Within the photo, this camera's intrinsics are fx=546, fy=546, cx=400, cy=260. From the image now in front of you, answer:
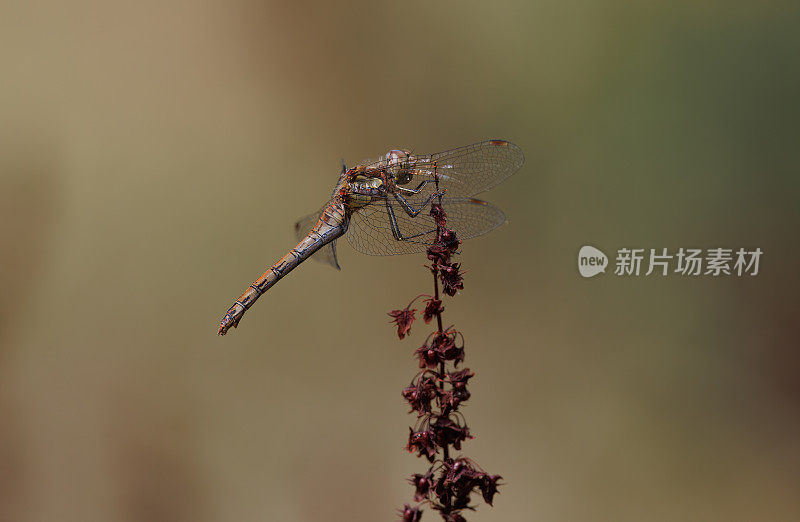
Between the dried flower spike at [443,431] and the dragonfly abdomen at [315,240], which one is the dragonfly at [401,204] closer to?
the dragonfly abdomen at [315,240]

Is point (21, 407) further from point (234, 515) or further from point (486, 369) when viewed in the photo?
point (486, 369)

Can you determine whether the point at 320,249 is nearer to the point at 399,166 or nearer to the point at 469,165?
the point at 399,166

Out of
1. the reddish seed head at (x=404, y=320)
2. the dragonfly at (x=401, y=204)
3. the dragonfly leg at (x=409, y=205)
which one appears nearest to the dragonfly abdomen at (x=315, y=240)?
the dragonfly at (x=401, y=204)

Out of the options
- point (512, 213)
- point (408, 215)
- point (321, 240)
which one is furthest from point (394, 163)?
point (512, 213)

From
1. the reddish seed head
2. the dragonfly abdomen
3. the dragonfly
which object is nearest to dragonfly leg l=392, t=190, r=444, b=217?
the dragonfly

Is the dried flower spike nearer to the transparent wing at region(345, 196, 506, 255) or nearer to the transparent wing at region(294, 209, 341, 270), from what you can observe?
the transparent wing at region(345, 196, 506, 255)

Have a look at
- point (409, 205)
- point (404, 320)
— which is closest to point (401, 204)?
point (409, 205)
